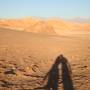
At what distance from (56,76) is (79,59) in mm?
3006

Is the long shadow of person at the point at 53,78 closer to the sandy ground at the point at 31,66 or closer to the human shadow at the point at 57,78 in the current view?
the human shadow at the point at 57,78

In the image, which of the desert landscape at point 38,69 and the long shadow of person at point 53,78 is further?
the desert landscape at point 38,69

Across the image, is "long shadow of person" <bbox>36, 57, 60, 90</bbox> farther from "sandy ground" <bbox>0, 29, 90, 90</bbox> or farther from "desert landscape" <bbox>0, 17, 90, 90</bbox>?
"sandy ground" <bbox>0, 29, 90, 90</bbox>

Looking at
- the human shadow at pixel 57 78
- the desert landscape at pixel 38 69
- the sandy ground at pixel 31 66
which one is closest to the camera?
the human shadow at pixel 57 78

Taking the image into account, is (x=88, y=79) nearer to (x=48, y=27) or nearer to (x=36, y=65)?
(x=36, y=65)

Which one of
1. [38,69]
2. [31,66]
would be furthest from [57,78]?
[31,66]

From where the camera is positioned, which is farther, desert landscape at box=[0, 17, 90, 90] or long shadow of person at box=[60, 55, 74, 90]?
desert landscape at box=[0, 17, 90, 90]

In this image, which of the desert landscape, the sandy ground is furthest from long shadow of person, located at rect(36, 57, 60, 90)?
the sandy ground

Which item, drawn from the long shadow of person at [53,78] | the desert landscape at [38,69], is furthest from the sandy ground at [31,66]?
the long shadow of person at [53,78]

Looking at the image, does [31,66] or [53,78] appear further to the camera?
[31,66]

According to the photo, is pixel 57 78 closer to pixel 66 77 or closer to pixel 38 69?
pixel 66 77

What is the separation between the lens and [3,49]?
9000 mm

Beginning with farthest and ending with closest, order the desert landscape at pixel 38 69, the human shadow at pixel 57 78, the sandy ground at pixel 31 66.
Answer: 1. the sandy ground at pixel 31 66
2. the desert landscape at pixel 38 69
3. the human shadow at pixel 57 78

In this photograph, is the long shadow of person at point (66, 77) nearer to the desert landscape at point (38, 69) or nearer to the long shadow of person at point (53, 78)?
the desert landscape at point (38, 69)
